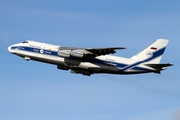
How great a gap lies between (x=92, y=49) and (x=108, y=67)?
10.4ft

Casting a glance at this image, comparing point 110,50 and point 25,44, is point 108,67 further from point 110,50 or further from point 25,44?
point 25,44

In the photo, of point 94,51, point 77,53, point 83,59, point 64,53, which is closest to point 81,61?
point 83,59

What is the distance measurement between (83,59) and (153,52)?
31.0 feet

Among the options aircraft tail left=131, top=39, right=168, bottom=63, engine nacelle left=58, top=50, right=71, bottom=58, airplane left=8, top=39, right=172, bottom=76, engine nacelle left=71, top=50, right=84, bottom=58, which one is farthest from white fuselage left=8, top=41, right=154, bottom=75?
Answer: aircraft tail left=131, top=39, right=168, bottom=63

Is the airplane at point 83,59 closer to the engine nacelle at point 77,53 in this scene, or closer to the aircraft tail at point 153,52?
the engine nacelle at point 77,53

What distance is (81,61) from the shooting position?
47.8 m

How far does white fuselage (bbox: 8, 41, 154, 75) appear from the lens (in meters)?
47.6

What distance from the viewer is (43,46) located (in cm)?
4828

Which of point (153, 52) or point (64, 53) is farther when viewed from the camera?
point (153, 52)

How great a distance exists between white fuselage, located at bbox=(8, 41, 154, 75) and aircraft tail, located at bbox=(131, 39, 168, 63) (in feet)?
4.88

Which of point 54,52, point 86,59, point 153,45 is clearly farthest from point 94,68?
point 153,45

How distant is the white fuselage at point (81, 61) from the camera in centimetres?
4762

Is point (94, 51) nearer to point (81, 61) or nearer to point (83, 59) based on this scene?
point (83, 59)

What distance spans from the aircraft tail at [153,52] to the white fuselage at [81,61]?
1.49 m
